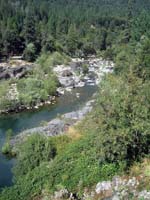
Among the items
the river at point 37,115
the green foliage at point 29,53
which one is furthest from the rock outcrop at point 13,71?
the river at point 37,115

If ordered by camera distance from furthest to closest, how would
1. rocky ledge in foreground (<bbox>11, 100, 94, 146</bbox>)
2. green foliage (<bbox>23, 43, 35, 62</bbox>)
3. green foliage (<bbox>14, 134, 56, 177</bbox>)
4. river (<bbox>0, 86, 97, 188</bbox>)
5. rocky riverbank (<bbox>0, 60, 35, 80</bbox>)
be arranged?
green foliage (<bbox>23, 43, 35, 62</bbox>) → rocky riverbank (<bbox>0, 60, 35, 80</bbox>) → river (<bbox>0, 86, 97, 188</bbox>) → rocky ledge in foreground (<bbox>11, 100, 94, 146</bbox>) → green foliage (<bbox>14, 134, 56, 177</bbox>)

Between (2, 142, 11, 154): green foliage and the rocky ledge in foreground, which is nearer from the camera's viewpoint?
(2, 142, 11, 154): green foliage

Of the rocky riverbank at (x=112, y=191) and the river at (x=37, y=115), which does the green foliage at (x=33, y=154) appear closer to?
the river at (x=37, y=115)

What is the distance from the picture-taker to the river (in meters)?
51.2

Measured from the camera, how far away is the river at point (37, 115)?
168ft

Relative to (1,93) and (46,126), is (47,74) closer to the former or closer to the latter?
(1,93)

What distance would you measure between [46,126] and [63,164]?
1464cm

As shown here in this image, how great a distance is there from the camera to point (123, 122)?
34.5m

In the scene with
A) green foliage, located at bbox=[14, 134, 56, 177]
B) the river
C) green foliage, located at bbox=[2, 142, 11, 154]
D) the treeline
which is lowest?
the treeline

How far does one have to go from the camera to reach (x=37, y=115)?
204 ft

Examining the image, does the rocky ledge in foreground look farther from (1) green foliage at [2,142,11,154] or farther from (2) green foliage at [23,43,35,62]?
(2) green foliage at [23,43,35,62]

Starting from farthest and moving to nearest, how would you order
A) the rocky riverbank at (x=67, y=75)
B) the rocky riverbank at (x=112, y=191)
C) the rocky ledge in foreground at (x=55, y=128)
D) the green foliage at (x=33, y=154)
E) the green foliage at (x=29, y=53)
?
the green foliage at (x=29, y=53) < the rocky riverbank at (x=67, y=75) < the rocky ledge in foreground at (x=55, y=128) < the green foliage at (x=33, y=154) < the rocky riverbank at (x=112, y=191)

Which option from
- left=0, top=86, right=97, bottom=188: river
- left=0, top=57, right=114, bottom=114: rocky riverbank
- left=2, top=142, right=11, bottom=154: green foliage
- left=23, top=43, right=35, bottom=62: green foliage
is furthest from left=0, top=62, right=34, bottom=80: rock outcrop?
left=2, top=142, right=11, bottom=154: green foliage

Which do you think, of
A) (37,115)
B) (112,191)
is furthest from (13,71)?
(112,191)
